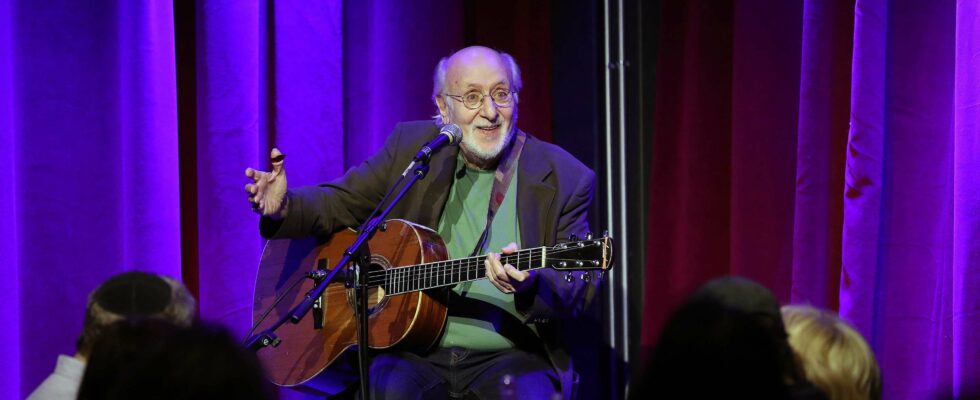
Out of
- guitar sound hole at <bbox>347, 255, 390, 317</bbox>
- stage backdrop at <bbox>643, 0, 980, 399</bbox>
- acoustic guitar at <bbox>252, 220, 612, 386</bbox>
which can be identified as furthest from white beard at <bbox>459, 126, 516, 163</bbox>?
stage backdrop at <bbox>643, 0, 980, 399</bbox>

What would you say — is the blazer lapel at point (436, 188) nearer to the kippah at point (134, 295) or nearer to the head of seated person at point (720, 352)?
the kippah at point (134, 295)

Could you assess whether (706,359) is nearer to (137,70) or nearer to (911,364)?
(911,364)

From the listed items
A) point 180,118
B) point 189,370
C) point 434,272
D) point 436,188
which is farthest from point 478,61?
point 189,370

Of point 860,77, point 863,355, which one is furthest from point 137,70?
point 863,355

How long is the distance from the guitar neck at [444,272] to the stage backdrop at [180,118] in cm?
94

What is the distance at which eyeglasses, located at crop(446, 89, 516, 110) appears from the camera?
3.91 m

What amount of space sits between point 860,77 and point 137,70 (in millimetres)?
2666

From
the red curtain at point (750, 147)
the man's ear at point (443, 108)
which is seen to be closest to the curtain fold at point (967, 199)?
the red curtain at point (750, 147)

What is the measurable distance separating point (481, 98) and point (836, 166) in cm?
135

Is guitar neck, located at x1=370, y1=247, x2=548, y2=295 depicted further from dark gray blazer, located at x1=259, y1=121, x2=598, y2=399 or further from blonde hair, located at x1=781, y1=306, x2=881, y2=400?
blonde hair, located at x1=781, y1=306, x2=881, y2=400

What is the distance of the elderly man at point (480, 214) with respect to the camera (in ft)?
11.3

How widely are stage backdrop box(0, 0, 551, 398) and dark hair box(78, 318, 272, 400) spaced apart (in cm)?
252

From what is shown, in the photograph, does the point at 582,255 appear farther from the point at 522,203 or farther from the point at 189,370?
the point at 189,370

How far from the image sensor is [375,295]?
3.63 meters
